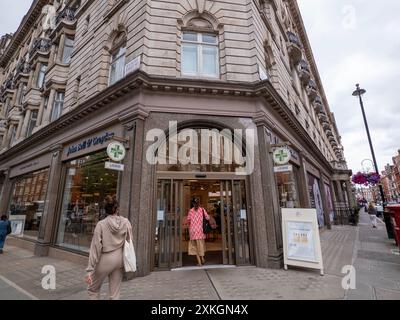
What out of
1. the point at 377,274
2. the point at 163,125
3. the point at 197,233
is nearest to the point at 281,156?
the point at 197,233

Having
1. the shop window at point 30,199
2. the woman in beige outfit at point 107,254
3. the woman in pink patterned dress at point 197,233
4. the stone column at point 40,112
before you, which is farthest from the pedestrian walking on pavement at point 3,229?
the woman in beige outfit at point 107,254

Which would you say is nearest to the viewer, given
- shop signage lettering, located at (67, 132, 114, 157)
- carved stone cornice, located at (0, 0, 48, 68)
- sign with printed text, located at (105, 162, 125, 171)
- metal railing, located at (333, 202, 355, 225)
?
sign with printed text, located at (105, 162, 125, 171)

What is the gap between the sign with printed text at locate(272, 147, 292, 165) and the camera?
7.46 meters

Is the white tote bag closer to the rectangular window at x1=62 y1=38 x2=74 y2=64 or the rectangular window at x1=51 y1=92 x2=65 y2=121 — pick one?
the rectangular window at x1=51 y1=92 x2=65 y2=121

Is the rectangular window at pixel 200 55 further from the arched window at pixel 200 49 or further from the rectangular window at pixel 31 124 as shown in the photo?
the rectangular window at pixel 31 124

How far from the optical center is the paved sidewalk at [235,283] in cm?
464

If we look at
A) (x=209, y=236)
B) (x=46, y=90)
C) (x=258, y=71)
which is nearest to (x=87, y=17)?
(x=46, y=90)

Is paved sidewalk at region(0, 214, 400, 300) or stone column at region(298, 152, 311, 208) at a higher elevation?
stone column at region(298, 152, 311, 208)

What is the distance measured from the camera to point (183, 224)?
7.28 meters

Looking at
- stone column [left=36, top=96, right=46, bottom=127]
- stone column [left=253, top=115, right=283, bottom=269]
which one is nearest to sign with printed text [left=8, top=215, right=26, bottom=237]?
stone column [left=36, top=96, right=46, bottom=127]

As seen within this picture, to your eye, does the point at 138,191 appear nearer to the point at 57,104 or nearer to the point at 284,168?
the point at 284,168

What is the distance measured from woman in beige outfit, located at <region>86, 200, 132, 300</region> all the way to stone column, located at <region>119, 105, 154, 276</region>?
8.38 feet
